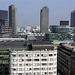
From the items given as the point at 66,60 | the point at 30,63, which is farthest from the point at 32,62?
the point at 66,60

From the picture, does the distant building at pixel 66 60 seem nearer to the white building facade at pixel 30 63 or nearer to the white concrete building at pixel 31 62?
the white concrete building at pixel 31 62

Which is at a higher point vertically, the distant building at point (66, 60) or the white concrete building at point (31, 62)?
the white concrete building at point (31, 62)

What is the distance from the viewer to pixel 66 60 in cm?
15438

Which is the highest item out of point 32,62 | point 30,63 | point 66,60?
point 32,62

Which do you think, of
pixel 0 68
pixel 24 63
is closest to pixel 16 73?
pixel 24 63

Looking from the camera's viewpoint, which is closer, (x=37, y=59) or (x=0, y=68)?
(x=37, y=59)

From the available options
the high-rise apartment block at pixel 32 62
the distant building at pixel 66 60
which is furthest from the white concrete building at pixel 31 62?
the distant building at pixel 66 60

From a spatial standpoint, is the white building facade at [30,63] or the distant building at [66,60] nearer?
the white building facade at [30,63]

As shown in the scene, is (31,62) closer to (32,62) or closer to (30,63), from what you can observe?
(32,62)

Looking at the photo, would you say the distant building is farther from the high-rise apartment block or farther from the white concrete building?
the white concrete building

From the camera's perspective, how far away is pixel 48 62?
96125mm

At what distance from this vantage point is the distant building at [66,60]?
473 ft

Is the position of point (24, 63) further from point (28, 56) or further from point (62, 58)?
point (62, 58)

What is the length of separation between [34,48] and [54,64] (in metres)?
11.6
